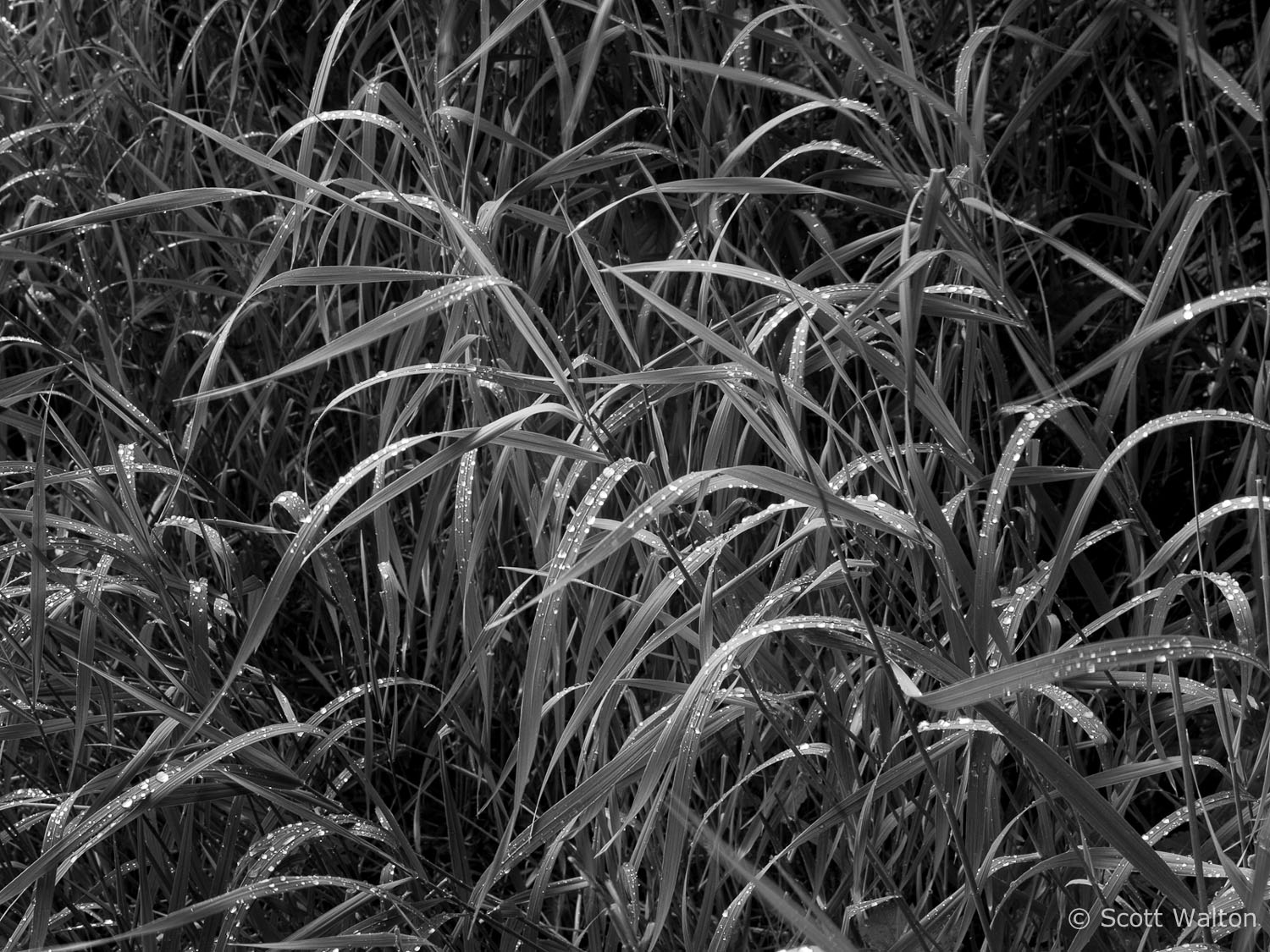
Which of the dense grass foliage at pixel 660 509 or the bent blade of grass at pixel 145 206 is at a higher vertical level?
the bent blade of grass at pixel 145 206

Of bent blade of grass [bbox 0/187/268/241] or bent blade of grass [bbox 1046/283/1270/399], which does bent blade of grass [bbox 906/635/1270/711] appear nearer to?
bent blade of grass [bbox 1046/283/1270/399]

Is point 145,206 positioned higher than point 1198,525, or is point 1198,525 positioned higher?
point 145,206

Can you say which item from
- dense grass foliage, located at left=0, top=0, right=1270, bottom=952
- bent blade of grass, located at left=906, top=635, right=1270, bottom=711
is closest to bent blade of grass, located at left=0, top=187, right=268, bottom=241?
dense grass foliage, located at left=0, top=0, right=1270, bottom=952

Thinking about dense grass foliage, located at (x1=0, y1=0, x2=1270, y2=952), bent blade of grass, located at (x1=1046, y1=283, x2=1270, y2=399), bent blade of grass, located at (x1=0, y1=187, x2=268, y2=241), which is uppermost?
bent blade of grass, located at (x1=0, y1=187, x2=268, y2=241)

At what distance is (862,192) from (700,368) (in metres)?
0.72

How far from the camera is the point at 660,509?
1.82 ft

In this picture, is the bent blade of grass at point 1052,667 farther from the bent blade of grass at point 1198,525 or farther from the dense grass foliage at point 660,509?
the bent blade of grass at point 1198,525

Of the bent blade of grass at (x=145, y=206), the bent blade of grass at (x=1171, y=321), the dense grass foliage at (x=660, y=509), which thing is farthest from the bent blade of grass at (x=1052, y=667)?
the bent blade of grass at (x=145, y=206)

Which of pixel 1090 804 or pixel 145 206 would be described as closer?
pixel 1090 804

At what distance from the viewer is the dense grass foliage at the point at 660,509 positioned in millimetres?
620

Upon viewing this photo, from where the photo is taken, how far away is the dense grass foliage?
0.62 metres

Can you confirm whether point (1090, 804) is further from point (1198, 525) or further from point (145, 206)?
point (145, 206)

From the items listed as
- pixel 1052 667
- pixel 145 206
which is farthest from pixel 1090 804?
pixel 145 206

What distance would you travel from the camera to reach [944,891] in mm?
760
